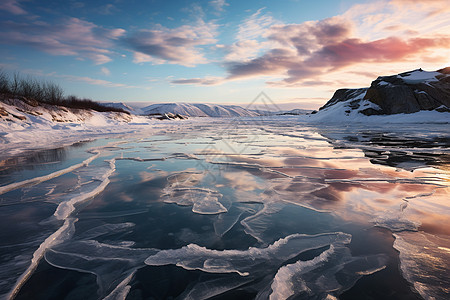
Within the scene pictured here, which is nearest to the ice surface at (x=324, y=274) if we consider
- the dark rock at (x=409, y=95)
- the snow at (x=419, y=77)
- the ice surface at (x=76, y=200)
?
the ice surface at (x=76, y=200)

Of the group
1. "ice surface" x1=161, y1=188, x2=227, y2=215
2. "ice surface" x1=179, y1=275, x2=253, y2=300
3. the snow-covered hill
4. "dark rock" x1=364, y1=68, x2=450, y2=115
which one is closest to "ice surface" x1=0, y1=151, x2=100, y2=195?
"ice surface" x1=161, y1=188, x2=227, y2=215

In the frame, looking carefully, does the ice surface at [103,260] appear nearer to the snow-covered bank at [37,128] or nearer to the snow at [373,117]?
the snow-covered bank at [37,128]

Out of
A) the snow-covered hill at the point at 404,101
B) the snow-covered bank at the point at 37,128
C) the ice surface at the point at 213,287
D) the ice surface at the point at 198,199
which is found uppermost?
the snow-covered hill at the point at 404,101

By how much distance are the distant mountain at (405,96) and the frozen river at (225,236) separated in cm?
3900

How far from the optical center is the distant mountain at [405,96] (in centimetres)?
3344

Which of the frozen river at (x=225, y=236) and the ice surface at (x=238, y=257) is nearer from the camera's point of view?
the frozen river at (x=225, y=236)

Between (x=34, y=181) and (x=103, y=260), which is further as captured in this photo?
(x=34, y=181)

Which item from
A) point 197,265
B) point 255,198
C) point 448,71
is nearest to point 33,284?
point 197,265

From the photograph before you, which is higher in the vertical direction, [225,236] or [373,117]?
[373,117]

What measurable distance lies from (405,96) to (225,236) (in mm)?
44148

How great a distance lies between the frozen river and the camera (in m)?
1.56

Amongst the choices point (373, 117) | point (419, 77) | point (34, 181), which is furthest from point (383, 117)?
point (34, 181)

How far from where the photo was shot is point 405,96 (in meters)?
34.8

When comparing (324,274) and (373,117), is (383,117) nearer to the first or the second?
(373,117)
